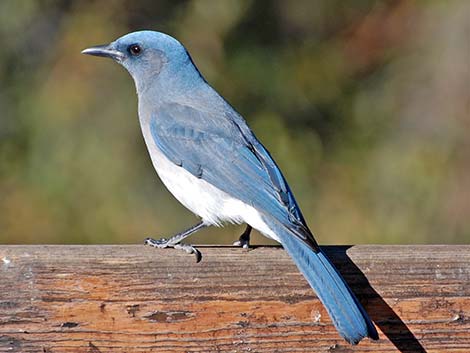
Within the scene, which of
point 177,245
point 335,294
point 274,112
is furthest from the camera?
point 274,112

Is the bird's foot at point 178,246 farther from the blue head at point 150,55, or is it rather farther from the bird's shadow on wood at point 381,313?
the blue head at point 150,55

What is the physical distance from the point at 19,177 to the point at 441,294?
3676 mm

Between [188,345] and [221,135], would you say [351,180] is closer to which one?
[221,135]

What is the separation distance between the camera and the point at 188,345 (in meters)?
3.33

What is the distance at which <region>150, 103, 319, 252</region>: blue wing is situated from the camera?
4164 mm

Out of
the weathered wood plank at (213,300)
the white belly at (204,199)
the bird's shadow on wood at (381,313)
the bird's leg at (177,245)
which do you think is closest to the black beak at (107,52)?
the white belly at (204,199)

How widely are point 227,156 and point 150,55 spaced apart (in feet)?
3.15

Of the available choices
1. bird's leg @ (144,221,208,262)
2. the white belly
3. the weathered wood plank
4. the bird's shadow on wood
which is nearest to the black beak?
the white belly

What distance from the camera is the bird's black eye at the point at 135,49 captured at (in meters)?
5.25

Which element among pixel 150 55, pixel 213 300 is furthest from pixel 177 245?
pixel 150 55

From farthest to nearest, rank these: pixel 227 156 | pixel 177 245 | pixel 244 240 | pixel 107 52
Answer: pixel 107 52 < pixel 227 156 < pixel 244 240 < pixel 177 245

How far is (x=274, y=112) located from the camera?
6.79m

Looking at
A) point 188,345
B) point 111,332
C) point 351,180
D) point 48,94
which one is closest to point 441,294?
point 188,345

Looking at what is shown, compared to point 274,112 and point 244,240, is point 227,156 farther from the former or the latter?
point 274,112
